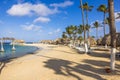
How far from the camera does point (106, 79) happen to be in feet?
41.2

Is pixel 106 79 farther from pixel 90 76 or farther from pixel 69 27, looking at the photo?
pixel 69 27

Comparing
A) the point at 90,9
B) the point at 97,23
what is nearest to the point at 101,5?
the point at 90,9

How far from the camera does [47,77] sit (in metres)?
14.2

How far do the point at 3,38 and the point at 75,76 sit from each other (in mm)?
65849

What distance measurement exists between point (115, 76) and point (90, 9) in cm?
5577

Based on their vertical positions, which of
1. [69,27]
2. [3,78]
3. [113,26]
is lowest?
[3,78]

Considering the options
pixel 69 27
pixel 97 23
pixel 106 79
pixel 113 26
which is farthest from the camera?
pixel 69 27

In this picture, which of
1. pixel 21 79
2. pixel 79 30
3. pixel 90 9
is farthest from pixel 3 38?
pixel 21 79

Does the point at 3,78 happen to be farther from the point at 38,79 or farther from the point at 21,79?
the point at 38,79

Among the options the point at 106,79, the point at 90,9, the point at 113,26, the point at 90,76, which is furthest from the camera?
the point at 90,9

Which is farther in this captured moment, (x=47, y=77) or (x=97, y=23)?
(x=97, y=23)

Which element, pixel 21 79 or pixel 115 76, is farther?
pixel 21 79

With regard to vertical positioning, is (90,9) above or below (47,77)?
above

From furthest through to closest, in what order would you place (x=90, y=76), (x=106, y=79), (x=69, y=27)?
(x=69, y=27)
(x=90, y=76)
(x=106, y=79)
